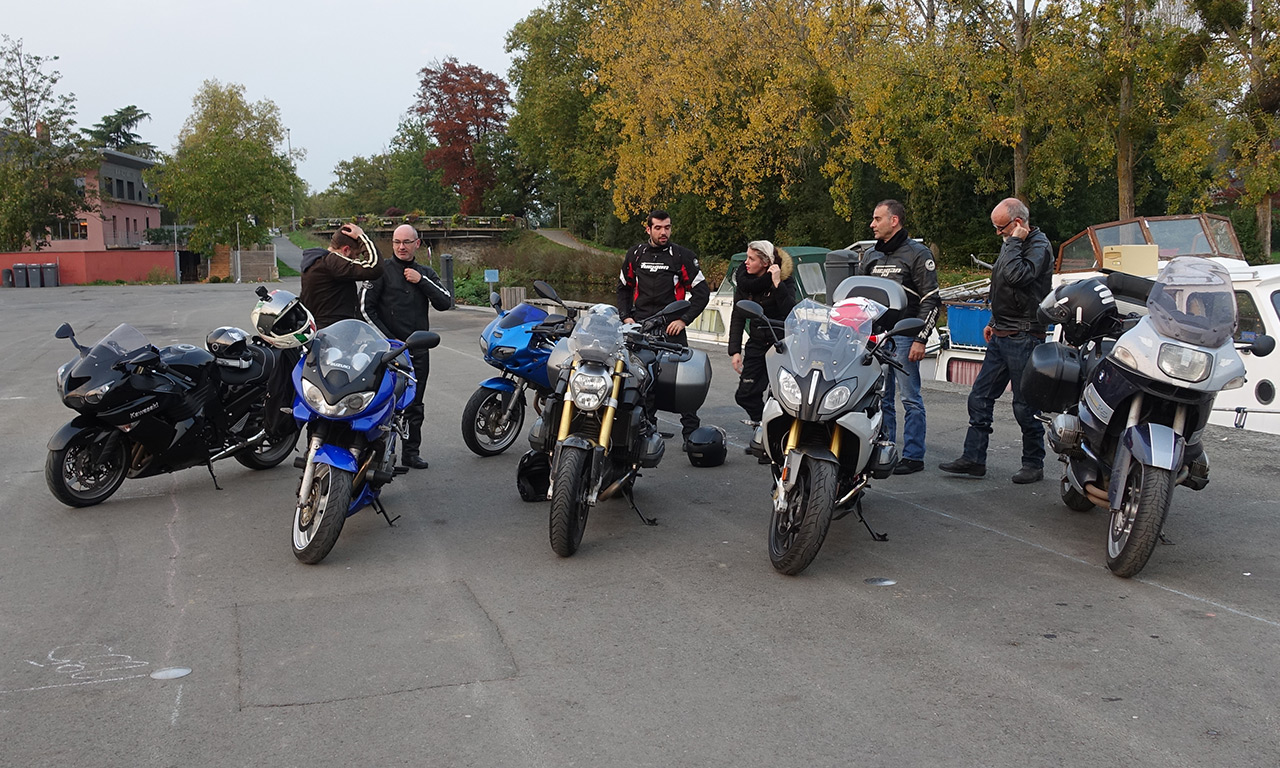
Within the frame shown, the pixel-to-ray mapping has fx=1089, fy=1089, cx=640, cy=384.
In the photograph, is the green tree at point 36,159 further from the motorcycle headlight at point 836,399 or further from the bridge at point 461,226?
the motorcycle headlight at point 836,399

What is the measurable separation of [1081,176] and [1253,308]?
27452mm

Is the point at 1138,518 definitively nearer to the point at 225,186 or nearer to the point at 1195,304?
the point at 1195,304

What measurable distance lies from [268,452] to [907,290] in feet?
16.0

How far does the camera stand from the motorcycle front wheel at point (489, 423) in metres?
Answer: 8.66

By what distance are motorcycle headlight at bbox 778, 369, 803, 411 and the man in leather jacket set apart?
2.17 meters

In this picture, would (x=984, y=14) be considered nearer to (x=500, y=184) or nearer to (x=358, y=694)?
(x=358, y=694)

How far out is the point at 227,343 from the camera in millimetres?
7664

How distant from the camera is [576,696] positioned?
4.07m

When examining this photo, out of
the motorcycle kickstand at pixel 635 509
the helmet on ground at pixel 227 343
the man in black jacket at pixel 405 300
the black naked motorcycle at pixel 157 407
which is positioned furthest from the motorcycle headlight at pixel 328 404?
the man in black jacket at pixel 405 300

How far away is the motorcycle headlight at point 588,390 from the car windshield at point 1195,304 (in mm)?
2848

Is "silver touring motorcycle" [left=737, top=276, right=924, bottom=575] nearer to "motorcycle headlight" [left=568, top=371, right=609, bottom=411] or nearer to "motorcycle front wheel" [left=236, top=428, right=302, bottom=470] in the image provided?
"motorcycle headlight" [left=568, top=371, right=609, bottom=411]

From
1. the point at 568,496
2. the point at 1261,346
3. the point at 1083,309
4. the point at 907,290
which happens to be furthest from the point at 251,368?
the point at 1261,346

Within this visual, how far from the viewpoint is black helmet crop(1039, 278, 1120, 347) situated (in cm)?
630

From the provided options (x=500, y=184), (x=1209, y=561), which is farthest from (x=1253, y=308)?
(x=500, y=184)
